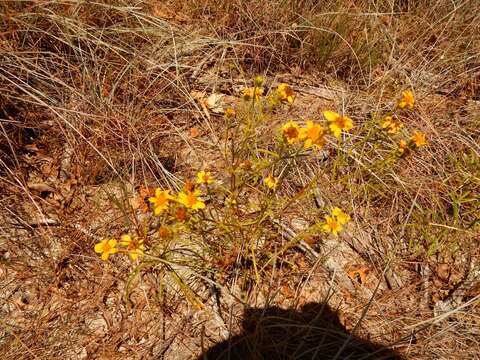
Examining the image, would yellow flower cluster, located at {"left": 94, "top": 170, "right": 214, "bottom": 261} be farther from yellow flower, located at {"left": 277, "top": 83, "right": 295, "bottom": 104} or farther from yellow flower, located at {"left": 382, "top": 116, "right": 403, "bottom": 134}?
yellow flower, located at {"left": 382, "top": 116, "right": 403, "bottom": 134}

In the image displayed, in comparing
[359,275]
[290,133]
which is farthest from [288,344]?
[290,133]

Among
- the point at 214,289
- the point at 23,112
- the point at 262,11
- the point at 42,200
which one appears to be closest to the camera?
the point at 214,289

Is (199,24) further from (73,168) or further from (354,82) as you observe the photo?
(73,168)

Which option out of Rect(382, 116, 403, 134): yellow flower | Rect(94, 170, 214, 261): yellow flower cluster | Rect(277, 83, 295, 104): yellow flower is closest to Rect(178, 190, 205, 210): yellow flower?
Rect(94, 170, 214, 261): yellow flower cluster

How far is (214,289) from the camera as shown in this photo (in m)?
1.44

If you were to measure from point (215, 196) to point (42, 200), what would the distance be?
2.55 ft

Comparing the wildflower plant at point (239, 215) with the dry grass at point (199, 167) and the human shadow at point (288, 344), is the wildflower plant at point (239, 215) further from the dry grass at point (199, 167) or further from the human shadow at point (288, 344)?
the human shadow at point (288, 344)

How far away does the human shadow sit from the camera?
1.24 metres

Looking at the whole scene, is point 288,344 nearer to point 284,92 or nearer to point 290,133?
point 290,133

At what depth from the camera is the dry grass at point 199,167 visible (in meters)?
1.34

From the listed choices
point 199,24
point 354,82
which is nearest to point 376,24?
point 354,82

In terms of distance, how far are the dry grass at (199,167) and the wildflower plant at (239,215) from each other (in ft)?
0.19

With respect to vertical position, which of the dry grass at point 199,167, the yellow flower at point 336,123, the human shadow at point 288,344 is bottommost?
the human shadow at point 288,344

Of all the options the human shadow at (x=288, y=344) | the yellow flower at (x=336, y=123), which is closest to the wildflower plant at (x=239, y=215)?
the yellow flower at (x=336, y=123)
